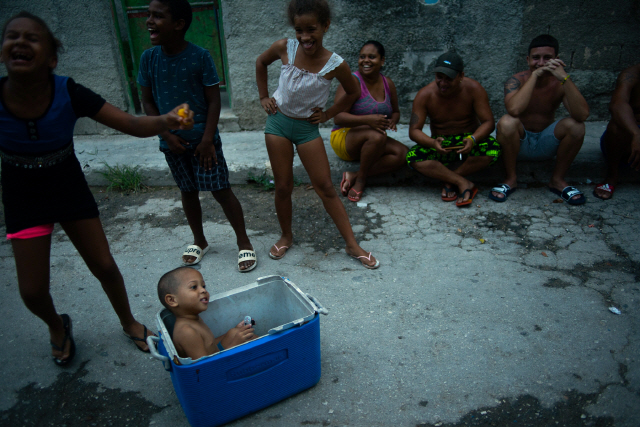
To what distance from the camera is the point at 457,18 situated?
4617 mm

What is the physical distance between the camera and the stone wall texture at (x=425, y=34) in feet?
14.9

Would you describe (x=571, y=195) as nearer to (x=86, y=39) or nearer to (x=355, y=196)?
(x=355, y=196)

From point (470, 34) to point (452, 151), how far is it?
163 centimetres

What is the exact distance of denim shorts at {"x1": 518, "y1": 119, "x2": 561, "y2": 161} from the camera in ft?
12.7

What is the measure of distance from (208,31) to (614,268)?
4.42 m

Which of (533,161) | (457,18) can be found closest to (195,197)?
(533,161)

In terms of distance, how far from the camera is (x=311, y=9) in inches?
97.9

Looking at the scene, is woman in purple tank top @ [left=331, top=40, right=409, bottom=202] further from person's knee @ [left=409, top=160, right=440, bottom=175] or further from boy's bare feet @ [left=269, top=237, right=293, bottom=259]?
boy's bare feet @ [left=269, top=237, right=293, bottom=259]

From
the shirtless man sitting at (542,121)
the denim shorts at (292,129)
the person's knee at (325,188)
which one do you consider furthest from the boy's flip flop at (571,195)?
the denim shorts at (292,129)

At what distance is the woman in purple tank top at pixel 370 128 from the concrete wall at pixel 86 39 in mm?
2825

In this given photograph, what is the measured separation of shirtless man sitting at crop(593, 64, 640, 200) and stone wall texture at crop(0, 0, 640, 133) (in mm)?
1188

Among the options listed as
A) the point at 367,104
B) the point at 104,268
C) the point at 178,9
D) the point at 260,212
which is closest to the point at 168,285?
the point at 104,268

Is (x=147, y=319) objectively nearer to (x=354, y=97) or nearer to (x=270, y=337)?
(x=270, y=337)

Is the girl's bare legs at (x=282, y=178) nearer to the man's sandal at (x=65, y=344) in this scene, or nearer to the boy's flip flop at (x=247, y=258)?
the boy's flip flop at (x=247, y=258)
